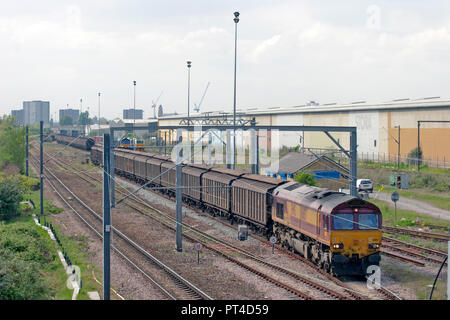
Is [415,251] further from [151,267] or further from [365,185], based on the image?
[365,185]

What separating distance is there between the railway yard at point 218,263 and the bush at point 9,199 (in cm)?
306

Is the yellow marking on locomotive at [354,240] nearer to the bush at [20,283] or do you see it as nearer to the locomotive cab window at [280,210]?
the locomotive cab window at [280,210]

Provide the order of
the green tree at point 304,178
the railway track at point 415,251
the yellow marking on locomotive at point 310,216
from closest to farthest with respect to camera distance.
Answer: the yellow marking on locomotive at point 310,216
the railway track at point 415,251
the green tree at point 304,178

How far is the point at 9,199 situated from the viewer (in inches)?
1393

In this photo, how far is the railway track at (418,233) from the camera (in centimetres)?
2928

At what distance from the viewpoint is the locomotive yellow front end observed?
20453mm

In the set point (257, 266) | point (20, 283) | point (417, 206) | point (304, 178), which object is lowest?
point (257, 266)

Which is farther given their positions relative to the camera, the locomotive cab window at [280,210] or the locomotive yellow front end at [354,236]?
the locomotive cab window at [280,210]

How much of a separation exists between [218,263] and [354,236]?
6749 millimetres

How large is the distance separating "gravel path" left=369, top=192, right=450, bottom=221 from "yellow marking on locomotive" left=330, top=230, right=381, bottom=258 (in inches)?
751

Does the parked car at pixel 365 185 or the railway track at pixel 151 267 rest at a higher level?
the parked car at pixel 365 185

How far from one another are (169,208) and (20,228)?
15.3 metres

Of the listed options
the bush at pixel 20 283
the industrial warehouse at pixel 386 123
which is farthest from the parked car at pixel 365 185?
the bush at pixel 20 283

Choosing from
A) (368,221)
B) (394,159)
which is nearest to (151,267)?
(368,221)
